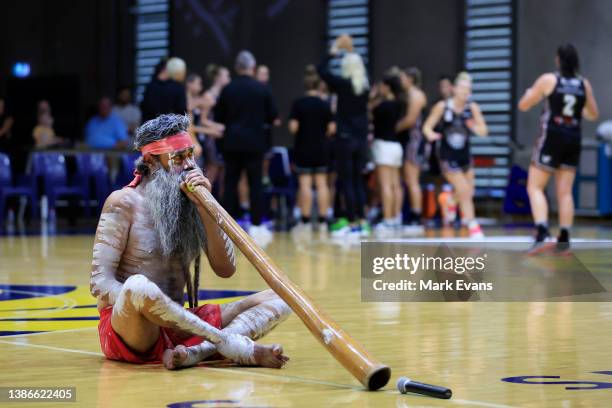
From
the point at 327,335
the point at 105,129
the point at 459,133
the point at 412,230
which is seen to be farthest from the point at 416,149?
the point at 327,335

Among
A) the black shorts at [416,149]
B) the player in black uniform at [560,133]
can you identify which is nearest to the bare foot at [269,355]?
the player in black uniform at [560,133]

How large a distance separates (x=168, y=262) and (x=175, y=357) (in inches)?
17.7

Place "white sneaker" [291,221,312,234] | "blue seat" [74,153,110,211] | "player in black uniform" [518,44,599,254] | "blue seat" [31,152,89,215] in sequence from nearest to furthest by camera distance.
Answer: "player in black uniform" [518,44,599,254], "white sneaker" [291,221,312,234], "blue seat" [31,152,89,215], "blue seat" [74,153,110,211]

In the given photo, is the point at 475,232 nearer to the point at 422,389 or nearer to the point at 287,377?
the point at 287,377

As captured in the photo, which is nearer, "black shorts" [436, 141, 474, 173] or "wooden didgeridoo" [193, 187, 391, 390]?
"wooden didgeridoo" [193, 187, 391, 390]

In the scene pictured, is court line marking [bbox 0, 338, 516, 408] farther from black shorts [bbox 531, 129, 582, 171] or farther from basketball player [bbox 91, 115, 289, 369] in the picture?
black shorts [bbox 531, 129, 582, 171]

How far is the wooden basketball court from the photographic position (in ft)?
12.4

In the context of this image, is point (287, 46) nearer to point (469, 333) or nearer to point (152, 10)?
point (152, 10)

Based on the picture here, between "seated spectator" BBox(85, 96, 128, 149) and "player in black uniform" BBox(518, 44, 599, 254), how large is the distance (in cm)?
855

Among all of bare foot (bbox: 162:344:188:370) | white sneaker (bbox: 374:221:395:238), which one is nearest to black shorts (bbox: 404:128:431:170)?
white sneaker (bbox: 374:221:395:238)

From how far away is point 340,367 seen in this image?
4.43m

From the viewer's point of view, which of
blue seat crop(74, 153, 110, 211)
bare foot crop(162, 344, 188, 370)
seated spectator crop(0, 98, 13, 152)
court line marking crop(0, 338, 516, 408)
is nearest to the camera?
court line marking crop(0, 338, 516, 408)

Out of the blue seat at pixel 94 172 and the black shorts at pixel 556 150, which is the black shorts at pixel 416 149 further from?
the black shorts at pixel 556 150

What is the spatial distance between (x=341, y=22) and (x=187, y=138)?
15.8 metres
